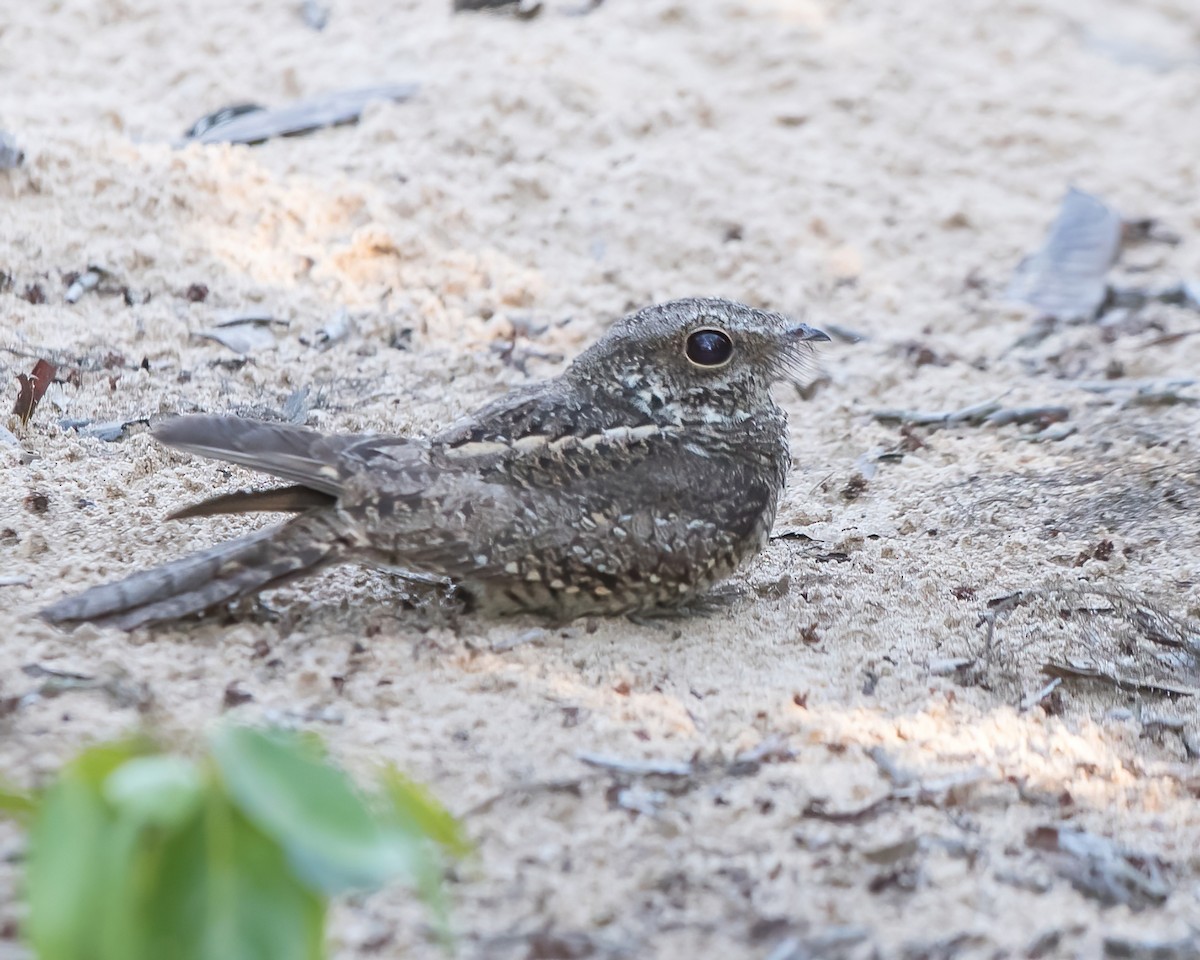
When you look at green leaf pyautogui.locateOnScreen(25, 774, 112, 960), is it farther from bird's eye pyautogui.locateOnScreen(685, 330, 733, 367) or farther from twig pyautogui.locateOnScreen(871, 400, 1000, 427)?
twig pyautogui.locateOnScreen(871, 400, 1000, 427)

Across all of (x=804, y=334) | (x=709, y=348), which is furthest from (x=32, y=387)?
(x=804, y=334)

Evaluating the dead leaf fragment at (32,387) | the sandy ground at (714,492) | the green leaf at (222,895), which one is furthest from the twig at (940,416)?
the green leaf at (222,895)

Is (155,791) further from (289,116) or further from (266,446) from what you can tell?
(289,116)

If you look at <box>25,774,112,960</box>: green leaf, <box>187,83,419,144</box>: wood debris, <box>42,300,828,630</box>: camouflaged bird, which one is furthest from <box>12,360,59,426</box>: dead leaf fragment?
<box>25,774,112,960</box>: green leaf

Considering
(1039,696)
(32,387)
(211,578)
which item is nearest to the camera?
(211,578)

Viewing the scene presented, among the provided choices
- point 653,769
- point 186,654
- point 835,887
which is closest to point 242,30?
point 186,654

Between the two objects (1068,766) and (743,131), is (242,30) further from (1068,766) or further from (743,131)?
(1068,766)

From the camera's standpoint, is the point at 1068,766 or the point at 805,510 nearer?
the point at 1068,766
